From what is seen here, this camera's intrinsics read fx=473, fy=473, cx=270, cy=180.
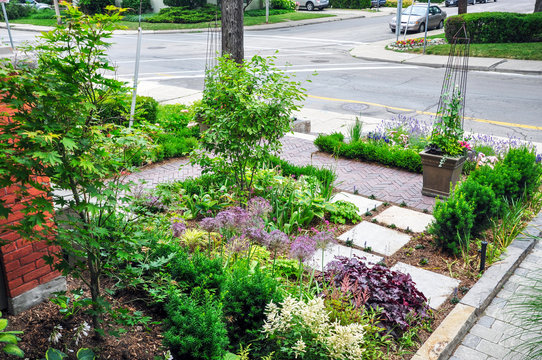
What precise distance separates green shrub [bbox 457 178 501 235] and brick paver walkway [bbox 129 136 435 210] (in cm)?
127

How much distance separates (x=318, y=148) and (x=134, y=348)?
22.1 ft

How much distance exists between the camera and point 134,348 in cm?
378

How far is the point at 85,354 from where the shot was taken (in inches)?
138

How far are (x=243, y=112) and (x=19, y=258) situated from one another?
3011 mm

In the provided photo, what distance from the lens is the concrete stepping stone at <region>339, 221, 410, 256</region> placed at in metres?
6.00

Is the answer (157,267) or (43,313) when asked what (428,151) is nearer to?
(157,267)

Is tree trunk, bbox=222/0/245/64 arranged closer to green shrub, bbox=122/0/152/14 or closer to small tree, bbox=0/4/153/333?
small tree, bbox=0/4/153/333

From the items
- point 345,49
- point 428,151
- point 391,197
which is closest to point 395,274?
point 391,197

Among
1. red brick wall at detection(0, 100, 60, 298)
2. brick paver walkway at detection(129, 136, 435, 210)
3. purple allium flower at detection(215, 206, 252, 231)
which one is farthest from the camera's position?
brick paver walkway at detection(129, 136, 435, 210)

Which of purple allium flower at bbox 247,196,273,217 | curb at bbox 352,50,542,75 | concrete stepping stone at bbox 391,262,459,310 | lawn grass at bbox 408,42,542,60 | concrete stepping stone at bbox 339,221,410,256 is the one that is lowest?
concrete stepping stone at bbox 391,262,459,310

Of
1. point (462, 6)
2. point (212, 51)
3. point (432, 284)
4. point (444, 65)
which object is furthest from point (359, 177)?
point (462, 6)

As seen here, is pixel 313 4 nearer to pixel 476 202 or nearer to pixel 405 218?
pixel 405 218

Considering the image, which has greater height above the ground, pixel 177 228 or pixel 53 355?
pixel 53 355

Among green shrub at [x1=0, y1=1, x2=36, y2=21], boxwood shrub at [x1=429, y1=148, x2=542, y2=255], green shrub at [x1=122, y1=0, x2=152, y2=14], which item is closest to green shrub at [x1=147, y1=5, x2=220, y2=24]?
green shrub at [x1=122, y1=0, x2=152, y2=14]
